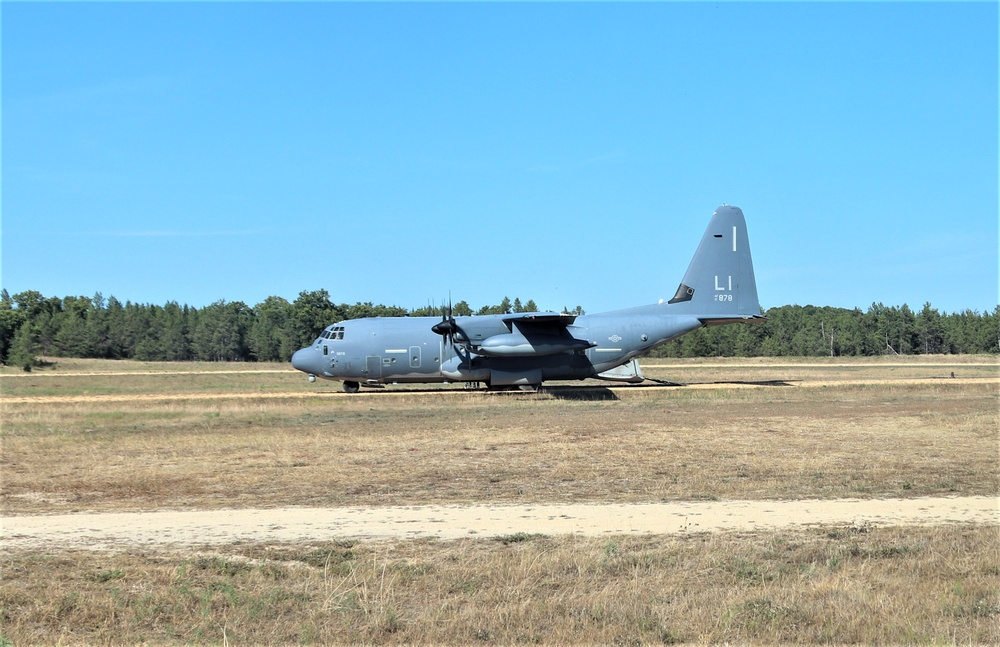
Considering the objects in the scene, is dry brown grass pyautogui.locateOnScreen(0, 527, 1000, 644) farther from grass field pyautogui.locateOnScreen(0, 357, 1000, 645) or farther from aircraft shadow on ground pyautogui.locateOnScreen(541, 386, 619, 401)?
aircraft shadow on ground pyautogui.locateOnScreen(541, 386, 619, 401)

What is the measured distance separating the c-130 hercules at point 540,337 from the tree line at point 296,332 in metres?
44.4

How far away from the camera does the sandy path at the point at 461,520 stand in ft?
44.8

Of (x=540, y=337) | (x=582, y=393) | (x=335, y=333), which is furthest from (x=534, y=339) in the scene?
(x=335, y=333)

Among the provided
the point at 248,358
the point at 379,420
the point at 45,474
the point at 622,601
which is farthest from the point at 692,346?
the point at 622,601

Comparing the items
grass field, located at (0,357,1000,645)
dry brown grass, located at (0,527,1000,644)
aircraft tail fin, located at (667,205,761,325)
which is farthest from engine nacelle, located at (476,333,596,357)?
dry brown grass, located at (0,527,1000,644)

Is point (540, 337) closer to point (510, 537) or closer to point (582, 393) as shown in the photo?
point (582, 393)

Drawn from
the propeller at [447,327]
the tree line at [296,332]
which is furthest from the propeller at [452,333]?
the tree line at [296,332]

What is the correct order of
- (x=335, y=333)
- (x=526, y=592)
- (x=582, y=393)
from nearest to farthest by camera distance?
1. (x=526, y=592)
2. (x=582, y=393)
3. (x=335, y=333)

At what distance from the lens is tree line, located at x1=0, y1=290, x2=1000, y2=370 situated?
325 ft

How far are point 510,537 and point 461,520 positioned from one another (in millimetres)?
1681

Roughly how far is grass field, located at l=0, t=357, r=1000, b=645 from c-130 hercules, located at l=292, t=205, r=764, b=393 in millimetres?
4366

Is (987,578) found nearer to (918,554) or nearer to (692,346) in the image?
(918,554)

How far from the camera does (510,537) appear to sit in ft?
43.5

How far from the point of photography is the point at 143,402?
125 feet
